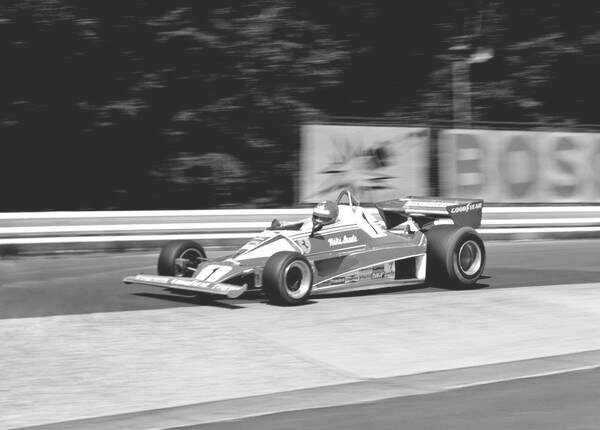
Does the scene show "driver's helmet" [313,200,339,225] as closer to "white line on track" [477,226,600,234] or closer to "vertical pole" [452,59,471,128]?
"white line on track" [477,226,600,234]

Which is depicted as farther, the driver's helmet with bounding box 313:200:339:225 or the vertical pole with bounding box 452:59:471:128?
the vertical pole with bounding box 452:59:471:128

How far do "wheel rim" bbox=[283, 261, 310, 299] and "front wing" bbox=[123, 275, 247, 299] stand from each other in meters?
0.47

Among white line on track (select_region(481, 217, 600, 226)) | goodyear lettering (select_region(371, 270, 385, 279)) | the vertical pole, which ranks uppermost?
the vertical pole

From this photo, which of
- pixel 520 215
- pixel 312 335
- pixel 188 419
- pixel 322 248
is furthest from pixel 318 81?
pixel 188 419

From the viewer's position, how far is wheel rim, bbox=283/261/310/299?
1013 centimetres

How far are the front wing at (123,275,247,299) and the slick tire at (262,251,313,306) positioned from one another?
0.27 metres

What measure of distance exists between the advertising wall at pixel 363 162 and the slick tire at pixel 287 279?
678 cm

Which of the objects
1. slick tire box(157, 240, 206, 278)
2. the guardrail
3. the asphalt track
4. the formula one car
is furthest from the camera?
the guardrail

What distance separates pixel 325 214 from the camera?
10.6 metres

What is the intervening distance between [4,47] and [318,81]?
5855mm

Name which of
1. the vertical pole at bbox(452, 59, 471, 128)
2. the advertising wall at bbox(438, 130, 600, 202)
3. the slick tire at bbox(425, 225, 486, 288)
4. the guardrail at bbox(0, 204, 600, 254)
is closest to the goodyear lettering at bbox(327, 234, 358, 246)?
the slick tire at bbox(425, 225, 486, 288)

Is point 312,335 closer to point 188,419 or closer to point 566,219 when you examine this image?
point 188,419

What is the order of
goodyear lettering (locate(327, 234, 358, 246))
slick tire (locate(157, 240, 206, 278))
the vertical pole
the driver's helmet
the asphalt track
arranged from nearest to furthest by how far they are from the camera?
the asphalt track < the driver's helmet < goodyear lettering (locate(327, 234, 358, 246)) < slick tire (locate(157, 240, 206, 278)) < the vertical pole

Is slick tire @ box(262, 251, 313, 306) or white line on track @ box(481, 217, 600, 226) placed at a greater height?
white line on track @ box(481, 217, 600, 226)
